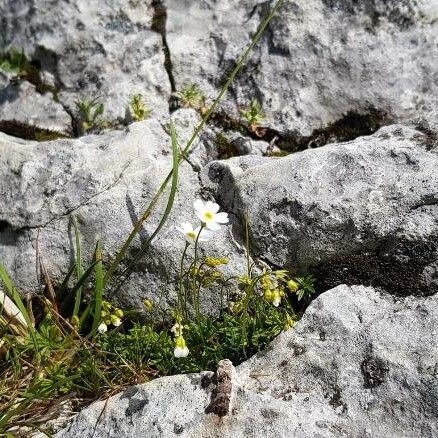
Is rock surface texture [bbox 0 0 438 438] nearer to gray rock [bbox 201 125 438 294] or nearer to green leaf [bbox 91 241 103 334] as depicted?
gray rock [bbox 201 125 438 294]

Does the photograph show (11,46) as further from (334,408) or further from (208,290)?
(334,408)

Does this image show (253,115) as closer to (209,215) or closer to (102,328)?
(209,215)

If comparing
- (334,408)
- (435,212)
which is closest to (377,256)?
(435,212)

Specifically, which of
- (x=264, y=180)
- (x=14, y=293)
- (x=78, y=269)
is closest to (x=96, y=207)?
(x=78, y=269)

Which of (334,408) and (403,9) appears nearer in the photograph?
(334,408)

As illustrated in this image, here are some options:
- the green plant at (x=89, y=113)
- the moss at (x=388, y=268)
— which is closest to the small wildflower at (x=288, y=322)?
the moss at (x=388, y=268)

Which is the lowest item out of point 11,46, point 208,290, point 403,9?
point 208,290

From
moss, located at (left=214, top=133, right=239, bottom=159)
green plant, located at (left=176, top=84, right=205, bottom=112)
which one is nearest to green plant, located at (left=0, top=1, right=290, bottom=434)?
moss, located at (left=214, top=133, right=239, bottom=159)
